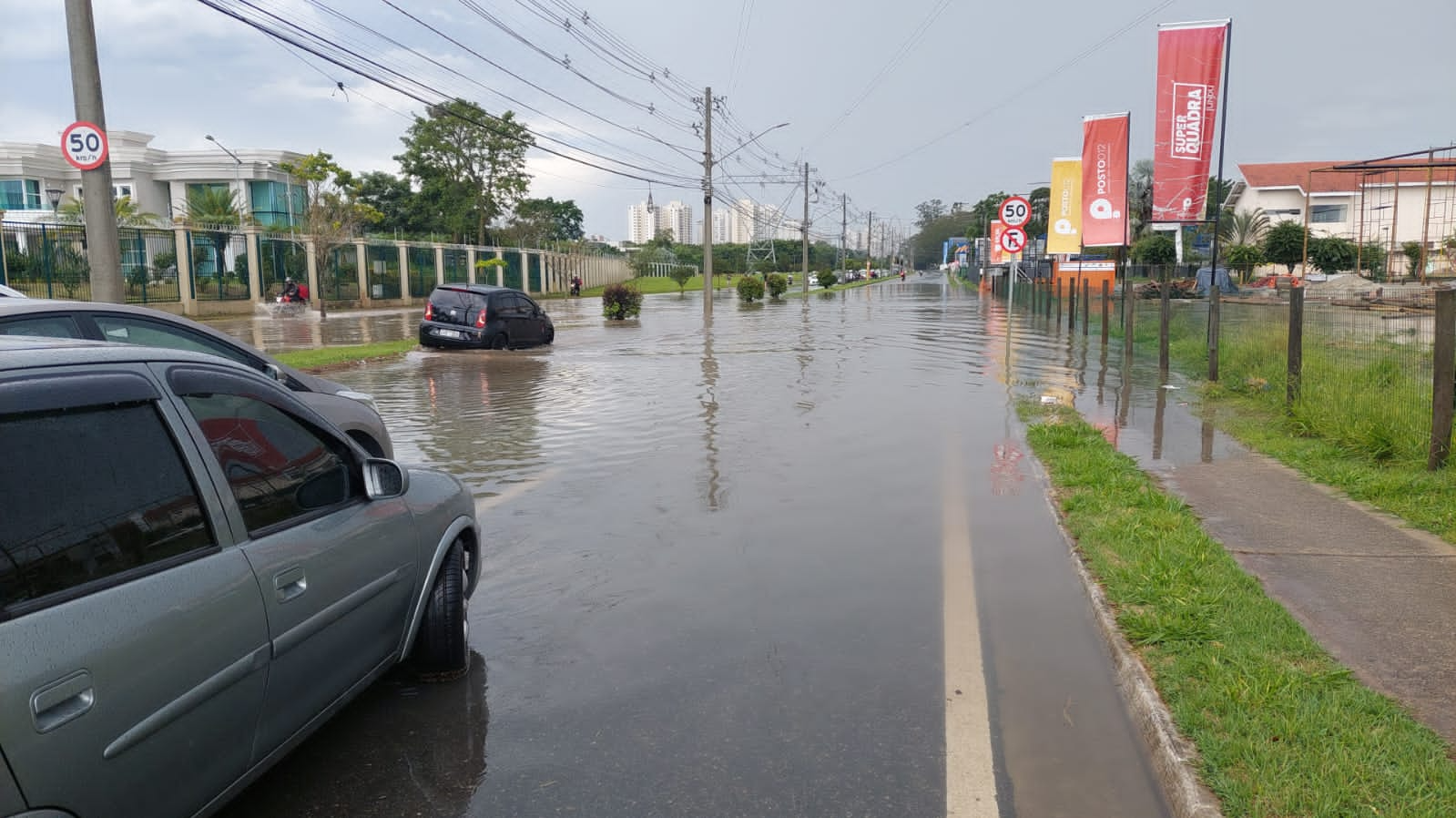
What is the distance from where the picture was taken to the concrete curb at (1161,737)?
3.45 meters

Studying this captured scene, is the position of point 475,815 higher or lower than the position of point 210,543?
lower

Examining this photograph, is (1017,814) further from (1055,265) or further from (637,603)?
(1055,265)

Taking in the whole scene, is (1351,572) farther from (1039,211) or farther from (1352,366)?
(1039,211)

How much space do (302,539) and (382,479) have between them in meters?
0.60

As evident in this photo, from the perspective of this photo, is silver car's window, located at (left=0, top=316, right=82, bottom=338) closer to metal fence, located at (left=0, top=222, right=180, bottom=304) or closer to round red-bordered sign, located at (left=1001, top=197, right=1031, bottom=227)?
round red-bordered sign, located at (left=1001, top=197, right=1031, bottom=227)

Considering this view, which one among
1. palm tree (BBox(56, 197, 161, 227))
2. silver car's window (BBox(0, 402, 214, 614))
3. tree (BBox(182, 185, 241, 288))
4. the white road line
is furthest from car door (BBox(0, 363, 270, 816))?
palm tree (BBox(56, 197, 161, 227))

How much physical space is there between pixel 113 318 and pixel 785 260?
15347 centimetres

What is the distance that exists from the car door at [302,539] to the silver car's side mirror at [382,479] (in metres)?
0.05

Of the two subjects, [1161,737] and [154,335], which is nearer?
[1161,737]

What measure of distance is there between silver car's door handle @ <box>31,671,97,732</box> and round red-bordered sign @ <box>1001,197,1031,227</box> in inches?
727

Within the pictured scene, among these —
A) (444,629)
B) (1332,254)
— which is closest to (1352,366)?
(444,629)

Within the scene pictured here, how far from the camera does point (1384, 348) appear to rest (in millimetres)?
9805

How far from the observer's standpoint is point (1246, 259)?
54969 mm

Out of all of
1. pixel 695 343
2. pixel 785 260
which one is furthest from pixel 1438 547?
pixel 785 260
